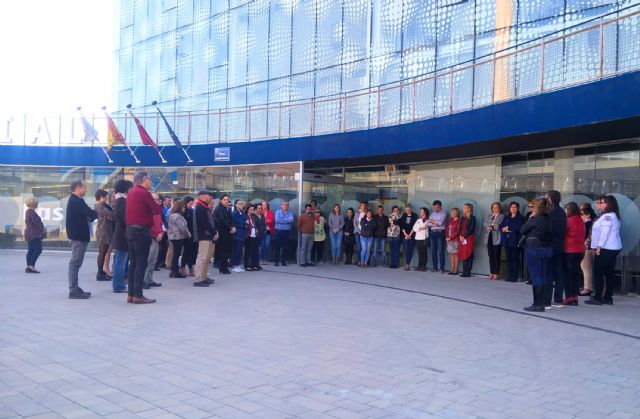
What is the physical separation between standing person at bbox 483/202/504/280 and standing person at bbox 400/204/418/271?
86.9 inches

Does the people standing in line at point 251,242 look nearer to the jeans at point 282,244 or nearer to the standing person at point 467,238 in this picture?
the jeans at point 282,244

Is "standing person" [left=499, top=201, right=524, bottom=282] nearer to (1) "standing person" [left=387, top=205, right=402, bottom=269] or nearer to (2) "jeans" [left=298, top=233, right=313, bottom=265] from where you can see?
(1) "standing person" [left=387, top=205, right=402, bottom=269]

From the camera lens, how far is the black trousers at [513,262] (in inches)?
520

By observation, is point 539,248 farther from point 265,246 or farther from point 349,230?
point 265,246

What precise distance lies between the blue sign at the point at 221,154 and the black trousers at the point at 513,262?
9109mm

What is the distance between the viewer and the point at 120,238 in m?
9.79

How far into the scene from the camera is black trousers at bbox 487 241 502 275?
1368cm

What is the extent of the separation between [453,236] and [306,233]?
415 cm

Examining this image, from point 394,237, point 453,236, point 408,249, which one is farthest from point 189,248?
point 453,236

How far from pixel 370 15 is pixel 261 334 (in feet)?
50.6

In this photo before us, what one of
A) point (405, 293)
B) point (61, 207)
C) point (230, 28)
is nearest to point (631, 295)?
point (405, 293)

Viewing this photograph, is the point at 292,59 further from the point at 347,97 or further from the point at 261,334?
the point at 261,334

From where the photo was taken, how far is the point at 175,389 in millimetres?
4879

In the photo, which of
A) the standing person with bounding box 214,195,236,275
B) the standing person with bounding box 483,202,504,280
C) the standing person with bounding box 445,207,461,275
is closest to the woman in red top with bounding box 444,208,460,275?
the standing person with bounding box 445,207,461,275
